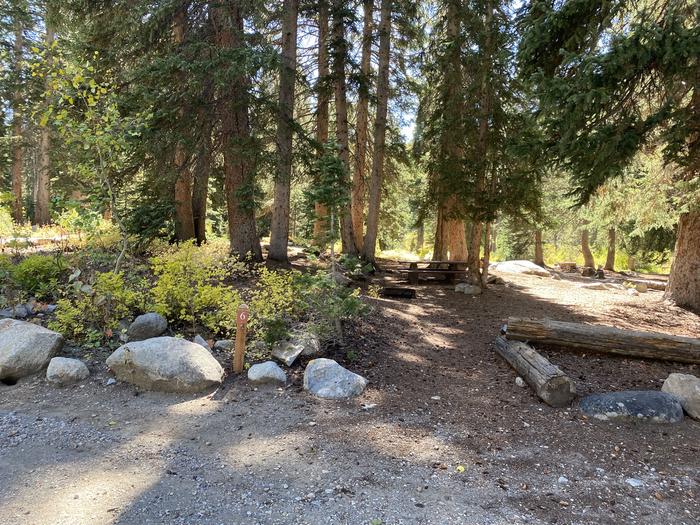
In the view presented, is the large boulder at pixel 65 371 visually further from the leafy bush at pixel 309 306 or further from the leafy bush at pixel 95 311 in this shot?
the leafy bush at pixel 309 306

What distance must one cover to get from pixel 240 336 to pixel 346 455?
6.09 ft

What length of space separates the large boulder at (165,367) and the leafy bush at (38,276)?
105 inches

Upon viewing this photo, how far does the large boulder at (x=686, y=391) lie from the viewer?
403cm

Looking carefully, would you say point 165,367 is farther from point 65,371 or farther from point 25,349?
point 25,349

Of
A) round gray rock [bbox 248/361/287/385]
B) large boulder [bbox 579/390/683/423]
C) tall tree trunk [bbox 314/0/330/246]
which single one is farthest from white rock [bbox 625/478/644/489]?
tall tree trunk [bbox 314/0/330/246]

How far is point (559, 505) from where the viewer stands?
2.71 metres

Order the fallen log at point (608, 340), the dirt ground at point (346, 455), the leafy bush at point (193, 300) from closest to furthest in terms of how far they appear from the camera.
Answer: the dirt ground at point (346, 455), the leafy bush at point (193, 300), the fallen log at point (608, 340)

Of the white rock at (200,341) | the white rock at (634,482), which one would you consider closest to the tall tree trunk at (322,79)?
the white rock at (200,341)

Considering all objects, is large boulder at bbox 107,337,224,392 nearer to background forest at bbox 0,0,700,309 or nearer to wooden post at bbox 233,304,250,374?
wooden post at bbox 233,304,250,374

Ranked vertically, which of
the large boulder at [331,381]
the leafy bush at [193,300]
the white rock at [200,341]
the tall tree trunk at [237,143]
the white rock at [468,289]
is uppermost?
the tall tree trunk at [237,143]

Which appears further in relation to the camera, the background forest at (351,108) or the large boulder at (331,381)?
the background forest at (351,108)

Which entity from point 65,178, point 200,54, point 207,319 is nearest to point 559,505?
point 207,319

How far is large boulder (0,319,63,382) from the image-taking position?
4.21m

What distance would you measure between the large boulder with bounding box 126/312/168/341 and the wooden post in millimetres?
1192
